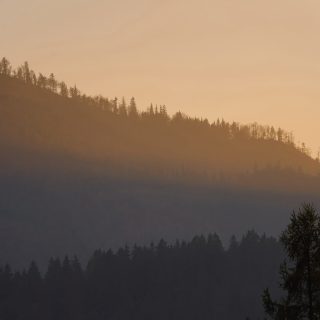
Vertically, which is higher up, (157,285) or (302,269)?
(302,269)

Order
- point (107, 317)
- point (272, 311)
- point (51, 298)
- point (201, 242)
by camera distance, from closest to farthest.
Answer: point (272, 311)
point (107, 317)
point (51, 298)
point (201, 242)

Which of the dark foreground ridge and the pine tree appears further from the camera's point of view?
the dark foreground ridge

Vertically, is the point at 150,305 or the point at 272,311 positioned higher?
the point at 272,311

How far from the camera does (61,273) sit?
150m

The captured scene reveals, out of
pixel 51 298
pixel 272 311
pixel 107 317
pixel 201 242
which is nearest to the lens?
pixel 272 311

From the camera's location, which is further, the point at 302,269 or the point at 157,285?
the point at 157,285

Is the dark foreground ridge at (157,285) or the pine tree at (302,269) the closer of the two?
the pine tree at (302,269)

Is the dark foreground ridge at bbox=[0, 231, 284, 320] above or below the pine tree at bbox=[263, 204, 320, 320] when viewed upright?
below

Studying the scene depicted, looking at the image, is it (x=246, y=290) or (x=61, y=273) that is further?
(x=61, y=273)

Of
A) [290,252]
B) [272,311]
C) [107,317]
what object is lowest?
[107,317]

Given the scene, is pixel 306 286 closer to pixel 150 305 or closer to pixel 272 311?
pixel 272 311

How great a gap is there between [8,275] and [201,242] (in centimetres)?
3676

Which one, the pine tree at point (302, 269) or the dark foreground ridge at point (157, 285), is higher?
the pine tree at point (302, 269)

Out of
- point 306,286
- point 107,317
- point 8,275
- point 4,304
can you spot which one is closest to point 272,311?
point 306,286
